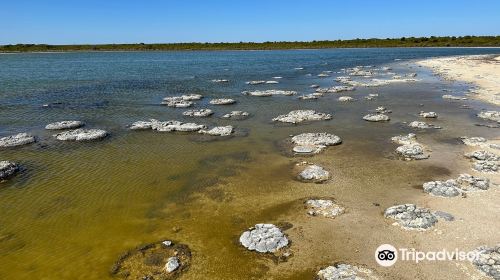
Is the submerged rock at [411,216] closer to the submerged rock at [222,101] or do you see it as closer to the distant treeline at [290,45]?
the submerged rock at [222,101]

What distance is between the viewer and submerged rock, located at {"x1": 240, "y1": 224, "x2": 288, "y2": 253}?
10450 millimetres

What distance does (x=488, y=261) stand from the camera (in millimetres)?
9398

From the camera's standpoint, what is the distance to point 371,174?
1573cm

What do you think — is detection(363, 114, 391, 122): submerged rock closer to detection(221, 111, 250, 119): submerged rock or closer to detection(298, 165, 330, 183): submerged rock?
detection(221, 111, 250, 119): submerged rock

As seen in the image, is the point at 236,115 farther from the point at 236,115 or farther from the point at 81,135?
the point at 81,135

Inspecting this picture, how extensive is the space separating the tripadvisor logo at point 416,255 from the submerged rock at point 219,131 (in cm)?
1360

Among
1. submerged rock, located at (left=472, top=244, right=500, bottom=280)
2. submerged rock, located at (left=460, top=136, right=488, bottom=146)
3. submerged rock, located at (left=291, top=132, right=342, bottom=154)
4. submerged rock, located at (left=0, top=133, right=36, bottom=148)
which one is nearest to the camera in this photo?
submerged rock, located at (left=472, top=244, right=500, bottom=280)

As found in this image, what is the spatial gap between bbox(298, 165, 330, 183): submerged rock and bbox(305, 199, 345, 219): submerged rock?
205 cm

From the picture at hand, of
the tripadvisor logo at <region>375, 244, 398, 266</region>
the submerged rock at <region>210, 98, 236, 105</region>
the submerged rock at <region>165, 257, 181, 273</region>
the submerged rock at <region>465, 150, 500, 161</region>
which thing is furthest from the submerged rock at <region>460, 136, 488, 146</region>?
the submerged rock at <region>210, 98, 236, 105</region>

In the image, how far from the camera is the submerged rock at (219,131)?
22188 mm

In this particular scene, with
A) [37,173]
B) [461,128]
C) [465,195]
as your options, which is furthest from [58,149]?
[461,128]

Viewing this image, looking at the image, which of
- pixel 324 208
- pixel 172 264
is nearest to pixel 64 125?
pixel 172 264

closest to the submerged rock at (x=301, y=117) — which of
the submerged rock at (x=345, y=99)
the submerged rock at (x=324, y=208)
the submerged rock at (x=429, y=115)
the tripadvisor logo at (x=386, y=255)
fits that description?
the submerged rock at (x=429, y=115)

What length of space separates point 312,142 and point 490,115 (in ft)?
47.7
